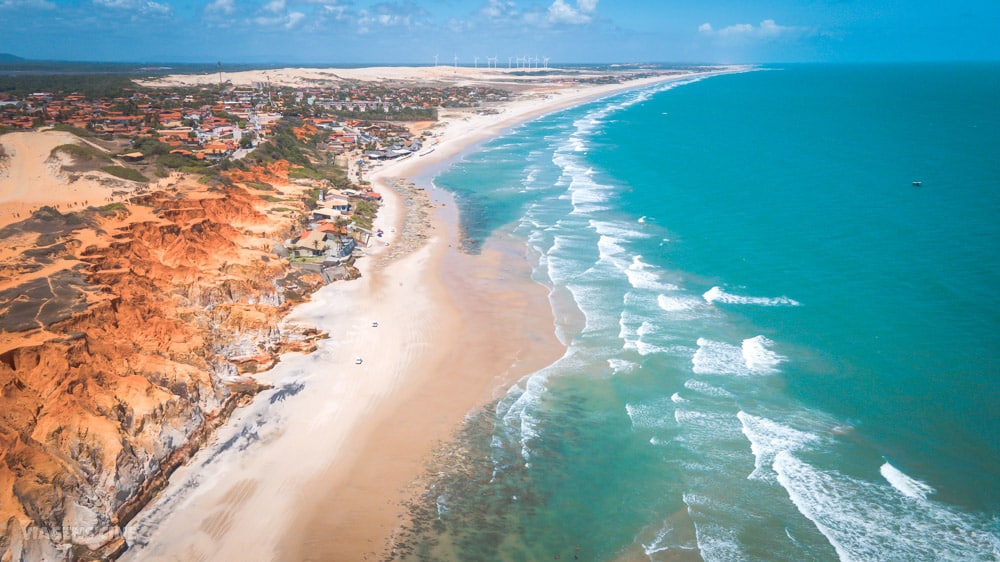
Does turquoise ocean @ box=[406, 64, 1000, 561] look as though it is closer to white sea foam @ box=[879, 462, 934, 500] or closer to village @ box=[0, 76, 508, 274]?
white sea foam @ box=[879, 462, 934, 500]

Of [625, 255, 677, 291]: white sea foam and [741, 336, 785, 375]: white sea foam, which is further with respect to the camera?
[625, 255, 677, 291]: white sea foam

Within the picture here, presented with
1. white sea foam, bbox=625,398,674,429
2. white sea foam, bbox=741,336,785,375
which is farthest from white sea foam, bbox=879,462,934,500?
white sea foam, bbox=625,398,674,429

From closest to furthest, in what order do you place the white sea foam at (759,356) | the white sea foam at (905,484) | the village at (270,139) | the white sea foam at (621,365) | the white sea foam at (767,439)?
the white sea foam at (905,484) < the white sea foam at (767,439) < the white sea foam at (759,356) < the white sea foam at (621,365) < the village at (270,139)

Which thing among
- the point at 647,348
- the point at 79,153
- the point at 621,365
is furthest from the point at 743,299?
the point at 79,153

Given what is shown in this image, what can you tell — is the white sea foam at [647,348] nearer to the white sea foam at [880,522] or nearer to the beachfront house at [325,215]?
the white sea foam at [880,522]

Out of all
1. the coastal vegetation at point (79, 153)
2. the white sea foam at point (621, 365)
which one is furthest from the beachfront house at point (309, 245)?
the white sea foam at point (621, 365)

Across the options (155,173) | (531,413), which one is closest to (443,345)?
(531,413)
